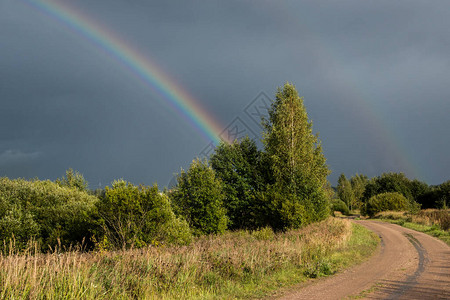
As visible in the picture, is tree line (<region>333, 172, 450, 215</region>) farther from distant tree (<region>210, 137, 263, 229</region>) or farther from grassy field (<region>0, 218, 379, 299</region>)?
grassy field (<region>0, 218, 379, 299</region>)

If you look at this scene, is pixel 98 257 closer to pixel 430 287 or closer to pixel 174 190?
pixel 430 287

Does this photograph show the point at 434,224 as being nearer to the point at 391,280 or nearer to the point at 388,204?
the point at 388,204

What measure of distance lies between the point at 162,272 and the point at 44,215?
48.3 feet

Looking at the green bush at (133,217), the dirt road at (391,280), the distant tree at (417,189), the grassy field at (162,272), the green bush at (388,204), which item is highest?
the distant tree at (417,189)

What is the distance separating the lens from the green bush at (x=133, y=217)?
16.3 meters

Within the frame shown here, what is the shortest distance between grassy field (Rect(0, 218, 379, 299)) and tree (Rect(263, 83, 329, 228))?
17420mm

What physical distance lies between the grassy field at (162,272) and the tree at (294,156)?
17420 millimetres

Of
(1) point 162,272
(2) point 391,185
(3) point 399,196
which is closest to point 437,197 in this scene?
(2) point 391,185

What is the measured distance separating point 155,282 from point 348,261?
399 inches

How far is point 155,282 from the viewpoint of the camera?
9.14m

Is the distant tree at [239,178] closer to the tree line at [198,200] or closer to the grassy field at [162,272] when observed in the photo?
the tree line at [198,200]

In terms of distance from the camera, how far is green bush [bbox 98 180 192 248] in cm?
1630

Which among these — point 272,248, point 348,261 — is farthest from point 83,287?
point 348,261

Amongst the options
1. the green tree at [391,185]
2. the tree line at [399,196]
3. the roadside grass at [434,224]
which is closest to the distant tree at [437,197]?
the tree line at [399,196]
